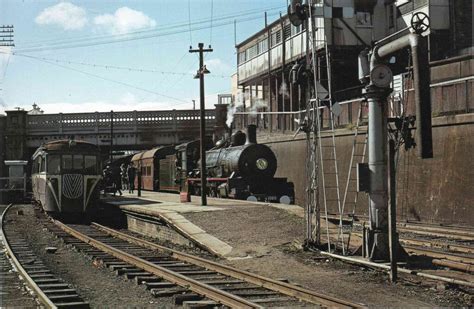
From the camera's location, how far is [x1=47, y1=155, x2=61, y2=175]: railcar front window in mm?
22094

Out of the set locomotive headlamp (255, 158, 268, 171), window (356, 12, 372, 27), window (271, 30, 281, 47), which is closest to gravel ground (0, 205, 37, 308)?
locomotive headlamp (255, 158, 268, 171)

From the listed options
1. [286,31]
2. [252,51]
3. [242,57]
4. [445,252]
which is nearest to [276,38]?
[286,31]

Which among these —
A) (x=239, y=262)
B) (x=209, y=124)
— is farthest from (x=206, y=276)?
(x=209, y=124)

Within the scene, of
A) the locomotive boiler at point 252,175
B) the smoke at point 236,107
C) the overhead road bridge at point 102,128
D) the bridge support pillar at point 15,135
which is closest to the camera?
the locomotive boiler at point 252,175

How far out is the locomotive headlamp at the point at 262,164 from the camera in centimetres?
2470

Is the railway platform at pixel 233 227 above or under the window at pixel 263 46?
under

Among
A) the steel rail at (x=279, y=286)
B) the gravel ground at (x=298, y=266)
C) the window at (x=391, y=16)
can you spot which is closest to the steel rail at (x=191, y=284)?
the steel rail at (x=279, y=286)

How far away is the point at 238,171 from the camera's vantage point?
2442 cm

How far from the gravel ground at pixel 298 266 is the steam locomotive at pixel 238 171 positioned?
20.6 ft

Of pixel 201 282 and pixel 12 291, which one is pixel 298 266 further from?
pixel 12 291

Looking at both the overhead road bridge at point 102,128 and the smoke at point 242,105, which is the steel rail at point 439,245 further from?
the overhead road bridge at point 102,128

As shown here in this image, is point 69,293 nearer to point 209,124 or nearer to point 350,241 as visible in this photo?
point 350,241

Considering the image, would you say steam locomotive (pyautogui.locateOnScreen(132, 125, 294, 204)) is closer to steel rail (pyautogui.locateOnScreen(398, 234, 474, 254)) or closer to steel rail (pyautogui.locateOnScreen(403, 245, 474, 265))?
steel rail (pyautogui.locateOnScreen(398, 234, 474, 254))

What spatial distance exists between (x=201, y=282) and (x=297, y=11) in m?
6.09
